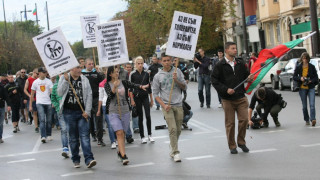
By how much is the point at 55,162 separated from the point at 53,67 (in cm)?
188

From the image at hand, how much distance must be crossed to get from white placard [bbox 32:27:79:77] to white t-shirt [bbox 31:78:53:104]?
15.2 feet

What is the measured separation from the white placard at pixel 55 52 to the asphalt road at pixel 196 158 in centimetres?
171

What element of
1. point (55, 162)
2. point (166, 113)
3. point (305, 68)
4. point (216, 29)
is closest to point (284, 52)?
point (305, 68)

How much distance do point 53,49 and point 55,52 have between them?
61mm

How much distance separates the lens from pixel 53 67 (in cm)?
1021

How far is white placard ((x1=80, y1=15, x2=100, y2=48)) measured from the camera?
18562 millimetres

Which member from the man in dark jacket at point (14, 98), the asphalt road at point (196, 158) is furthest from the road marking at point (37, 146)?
the man in dark jacket at point (14, 98)

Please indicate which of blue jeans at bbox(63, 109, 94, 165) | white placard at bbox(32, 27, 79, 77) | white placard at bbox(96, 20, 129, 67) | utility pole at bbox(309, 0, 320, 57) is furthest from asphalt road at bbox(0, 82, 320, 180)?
utility pole at bbox(309, 0, 320, 57)

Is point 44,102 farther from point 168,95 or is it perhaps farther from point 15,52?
point 15,52

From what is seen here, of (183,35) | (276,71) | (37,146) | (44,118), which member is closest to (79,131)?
(183,35)

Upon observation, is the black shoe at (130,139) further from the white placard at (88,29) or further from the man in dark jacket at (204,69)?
the man in dark jacket at (204,69)

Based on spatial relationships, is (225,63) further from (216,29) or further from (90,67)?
(216,29)

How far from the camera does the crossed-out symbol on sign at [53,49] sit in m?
10.2

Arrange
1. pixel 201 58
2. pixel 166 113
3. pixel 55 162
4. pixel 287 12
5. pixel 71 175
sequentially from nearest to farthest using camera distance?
1. pixel 71 175
2. pixel 166 113
3. pixel 55 162
4. pixel 201 58
5. pixel 287 12
